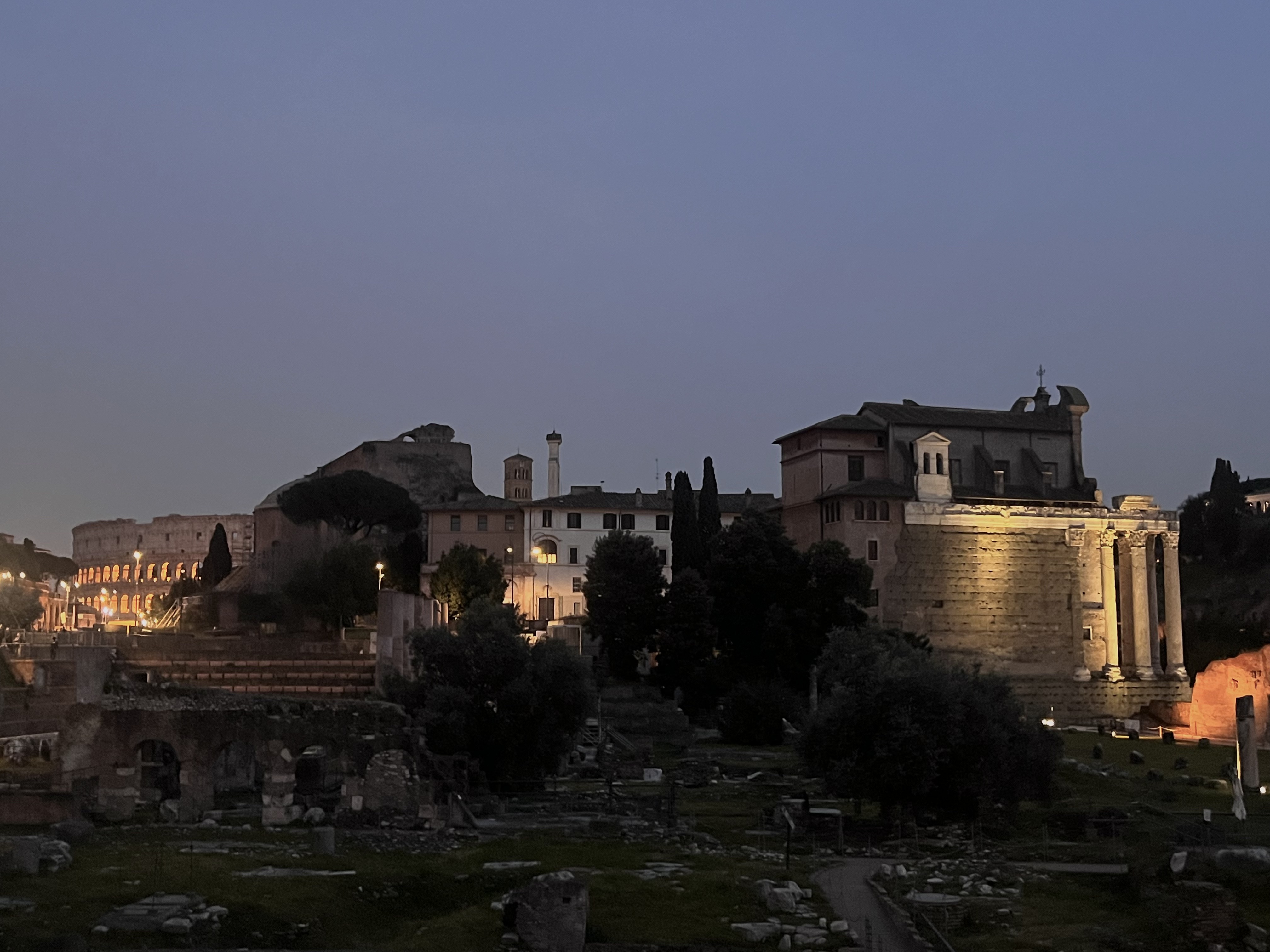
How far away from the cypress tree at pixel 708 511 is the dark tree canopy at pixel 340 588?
546 inches

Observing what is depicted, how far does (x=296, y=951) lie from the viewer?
17.5 metres

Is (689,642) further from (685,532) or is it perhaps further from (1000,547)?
(1000,547)

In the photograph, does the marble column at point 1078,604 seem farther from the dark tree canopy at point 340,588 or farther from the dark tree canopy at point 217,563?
the dark tree canopy at point 217,563

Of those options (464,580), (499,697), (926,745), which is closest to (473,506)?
(464,580)

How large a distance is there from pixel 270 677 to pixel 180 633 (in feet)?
42.1

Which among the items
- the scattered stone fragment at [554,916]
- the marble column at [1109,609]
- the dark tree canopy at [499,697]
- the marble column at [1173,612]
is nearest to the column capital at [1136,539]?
the marble column at [1109,609]

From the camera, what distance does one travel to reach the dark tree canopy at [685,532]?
59.3 meters

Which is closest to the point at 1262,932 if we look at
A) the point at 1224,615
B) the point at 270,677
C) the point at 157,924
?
the point at 157,924

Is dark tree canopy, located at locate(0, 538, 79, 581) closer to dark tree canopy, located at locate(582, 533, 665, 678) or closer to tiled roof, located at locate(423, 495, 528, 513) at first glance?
tiled roof, located at locate(423, 495, 528, 513)

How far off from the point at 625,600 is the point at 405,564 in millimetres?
19428

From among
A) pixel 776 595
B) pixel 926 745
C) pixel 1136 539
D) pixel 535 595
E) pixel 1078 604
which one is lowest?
pixel 926 745

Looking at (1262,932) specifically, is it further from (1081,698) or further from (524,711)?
(1081,698)

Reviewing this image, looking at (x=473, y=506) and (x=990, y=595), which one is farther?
(x=473, y=506)

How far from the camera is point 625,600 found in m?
55.5
